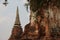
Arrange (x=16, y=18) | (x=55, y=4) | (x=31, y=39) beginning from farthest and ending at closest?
(x=16, y=18), (x=31, y=39), (x=55, y=4)

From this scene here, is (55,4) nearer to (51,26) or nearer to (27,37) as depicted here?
(51,26)

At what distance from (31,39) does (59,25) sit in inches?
163

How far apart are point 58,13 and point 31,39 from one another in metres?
4.34

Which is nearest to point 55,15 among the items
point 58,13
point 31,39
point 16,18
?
point 58,13

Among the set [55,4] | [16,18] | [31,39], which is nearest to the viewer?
[55,4]

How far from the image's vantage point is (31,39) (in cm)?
3834

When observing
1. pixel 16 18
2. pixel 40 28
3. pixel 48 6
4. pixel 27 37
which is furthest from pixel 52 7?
pixel 16 18

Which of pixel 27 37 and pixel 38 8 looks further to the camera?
pixel 27 37

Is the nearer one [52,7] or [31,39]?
[52,7]

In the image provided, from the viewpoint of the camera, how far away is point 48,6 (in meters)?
35.8

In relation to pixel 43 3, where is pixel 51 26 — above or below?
below

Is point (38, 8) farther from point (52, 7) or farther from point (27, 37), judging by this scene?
point (27, 37)

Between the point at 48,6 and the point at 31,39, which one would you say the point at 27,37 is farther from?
the point at 48,6

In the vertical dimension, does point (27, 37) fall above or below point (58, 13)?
below
